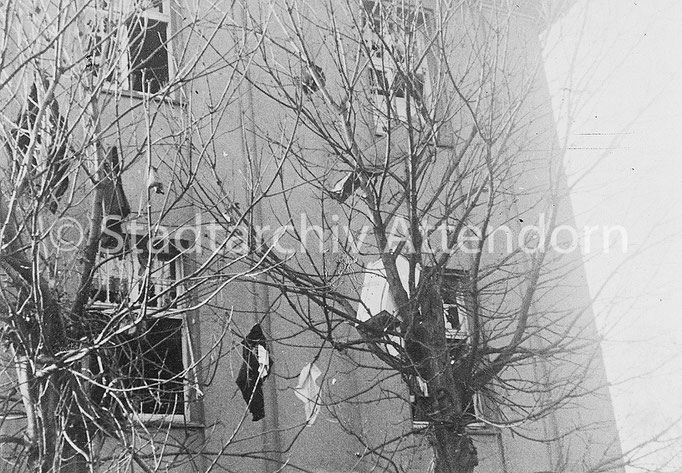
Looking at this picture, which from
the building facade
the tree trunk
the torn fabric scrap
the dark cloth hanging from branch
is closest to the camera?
the building facade

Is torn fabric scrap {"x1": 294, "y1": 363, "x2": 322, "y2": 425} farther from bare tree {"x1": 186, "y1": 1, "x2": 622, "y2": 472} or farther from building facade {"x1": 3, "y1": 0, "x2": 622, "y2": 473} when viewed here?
bare tree {"x1": 186, "y1": 1, "x2": 622, "y2": 472}

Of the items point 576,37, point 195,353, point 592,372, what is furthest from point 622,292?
point 195,353

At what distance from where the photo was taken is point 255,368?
7.92 meters

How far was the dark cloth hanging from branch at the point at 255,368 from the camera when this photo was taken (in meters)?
7.73

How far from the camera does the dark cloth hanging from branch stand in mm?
7730

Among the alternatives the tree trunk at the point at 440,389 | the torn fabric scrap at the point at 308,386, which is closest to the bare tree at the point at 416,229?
the tree trunk at the point at 440,389

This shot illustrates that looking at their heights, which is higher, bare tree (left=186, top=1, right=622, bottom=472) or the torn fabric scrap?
bare tree (left=186, top=1, right=622, bottom=472)

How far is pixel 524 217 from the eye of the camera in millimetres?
10570

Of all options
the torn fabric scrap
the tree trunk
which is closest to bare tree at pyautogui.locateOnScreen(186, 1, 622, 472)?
the tree trunk

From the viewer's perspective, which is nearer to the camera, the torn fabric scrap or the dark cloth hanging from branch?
the dark cloth hanging from branch

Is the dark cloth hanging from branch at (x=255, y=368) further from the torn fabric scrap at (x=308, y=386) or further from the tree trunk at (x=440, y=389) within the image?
the tree trunk at (x=440, y=389)

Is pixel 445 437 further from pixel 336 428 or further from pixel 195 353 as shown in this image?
pixel 195 353

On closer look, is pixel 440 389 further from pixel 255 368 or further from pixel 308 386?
pixel 255 368

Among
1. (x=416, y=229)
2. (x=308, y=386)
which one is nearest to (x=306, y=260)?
(x=308, y=386)
